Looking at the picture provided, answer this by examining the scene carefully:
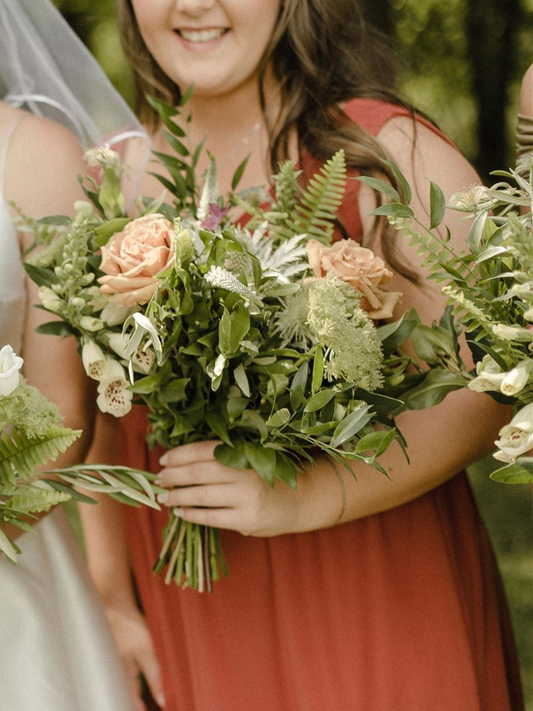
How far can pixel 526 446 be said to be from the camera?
101 centimetres

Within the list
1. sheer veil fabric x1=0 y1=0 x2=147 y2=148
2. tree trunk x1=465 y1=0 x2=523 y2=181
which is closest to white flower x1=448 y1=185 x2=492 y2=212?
sheer veil fabric x1=0 y1=0 x2=147 y2=148

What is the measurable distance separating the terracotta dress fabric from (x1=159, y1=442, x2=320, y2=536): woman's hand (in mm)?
174

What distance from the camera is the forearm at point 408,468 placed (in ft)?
4.96

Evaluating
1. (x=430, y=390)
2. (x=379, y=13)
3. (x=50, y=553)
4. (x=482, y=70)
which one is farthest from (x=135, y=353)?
(x=482, y=70)

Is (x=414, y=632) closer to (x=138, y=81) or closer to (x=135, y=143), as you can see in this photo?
(x=135, y=143)

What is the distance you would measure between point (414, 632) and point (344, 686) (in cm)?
14

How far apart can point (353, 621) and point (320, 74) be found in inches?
38.0

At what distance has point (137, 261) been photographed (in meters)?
1.26

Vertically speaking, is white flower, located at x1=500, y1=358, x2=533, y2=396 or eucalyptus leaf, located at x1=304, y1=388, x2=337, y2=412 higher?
white flower, located at x1=500, y1=358, x2=533, y2=396

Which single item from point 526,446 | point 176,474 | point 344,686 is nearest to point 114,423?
point 176,474

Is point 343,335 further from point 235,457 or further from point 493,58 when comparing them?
point 493,58

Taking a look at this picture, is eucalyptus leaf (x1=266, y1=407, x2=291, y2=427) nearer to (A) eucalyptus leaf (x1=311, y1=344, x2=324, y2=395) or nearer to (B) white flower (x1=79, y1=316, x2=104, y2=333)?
(A) eucalyptus leaf (x1=311, y1=344, x2=324, y2=395)

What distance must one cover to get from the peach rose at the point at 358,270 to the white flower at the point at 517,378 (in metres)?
0.32

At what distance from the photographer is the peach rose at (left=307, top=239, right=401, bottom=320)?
129cm
